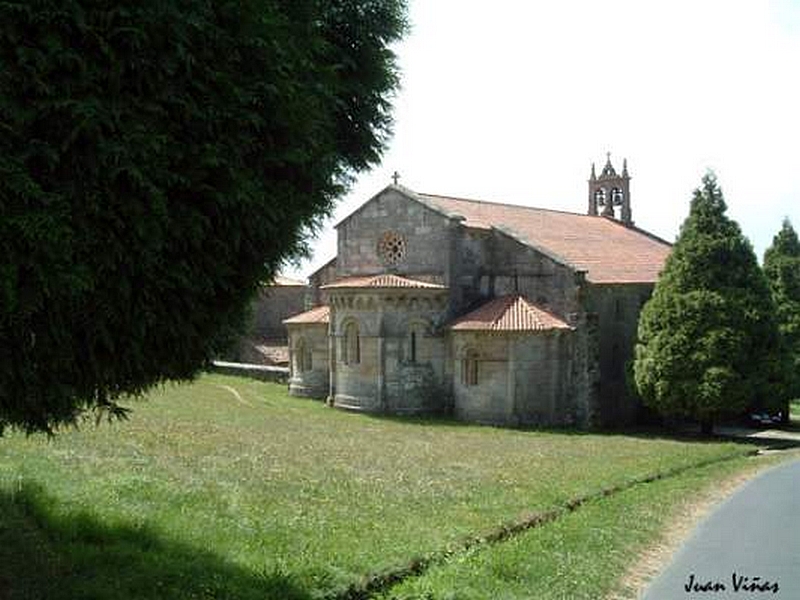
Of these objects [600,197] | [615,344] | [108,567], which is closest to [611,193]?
[600,197]

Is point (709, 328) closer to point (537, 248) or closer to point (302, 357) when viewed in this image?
point (537, 248)

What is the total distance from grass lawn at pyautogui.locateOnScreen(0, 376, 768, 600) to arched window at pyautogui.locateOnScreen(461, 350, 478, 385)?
3363mm

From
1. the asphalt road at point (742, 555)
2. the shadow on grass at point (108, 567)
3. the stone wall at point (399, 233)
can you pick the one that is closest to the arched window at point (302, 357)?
the stone wall at point (399, 233)

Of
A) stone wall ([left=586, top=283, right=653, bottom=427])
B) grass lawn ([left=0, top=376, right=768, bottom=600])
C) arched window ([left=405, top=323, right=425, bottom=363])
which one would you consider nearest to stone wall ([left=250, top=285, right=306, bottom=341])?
arched window ([left=405, top=323, right=425, bottom=363])

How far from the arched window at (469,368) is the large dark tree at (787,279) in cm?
1459

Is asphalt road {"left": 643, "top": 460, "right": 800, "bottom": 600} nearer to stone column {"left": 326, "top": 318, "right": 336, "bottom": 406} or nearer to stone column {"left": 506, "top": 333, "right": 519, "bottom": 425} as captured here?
stone column {"left": 506, "top": 333, "right": 519, "bottom": 425}

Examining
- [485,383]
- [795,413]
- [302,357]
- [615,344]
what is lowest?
[795,413]

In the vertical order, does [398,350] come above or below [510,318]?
below

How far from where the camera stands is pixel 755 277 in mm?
24781

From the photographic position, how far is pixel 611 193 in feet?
134

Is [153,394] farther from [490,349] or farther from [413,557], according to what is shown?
[413,557]

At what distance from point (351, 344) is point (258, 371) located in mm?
8174

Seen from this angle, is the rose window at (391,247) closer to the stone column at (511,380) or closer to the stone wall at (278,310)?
the stone column at (511,380)

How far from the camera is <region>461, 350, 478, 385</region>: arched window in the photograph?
25719 millimetres
